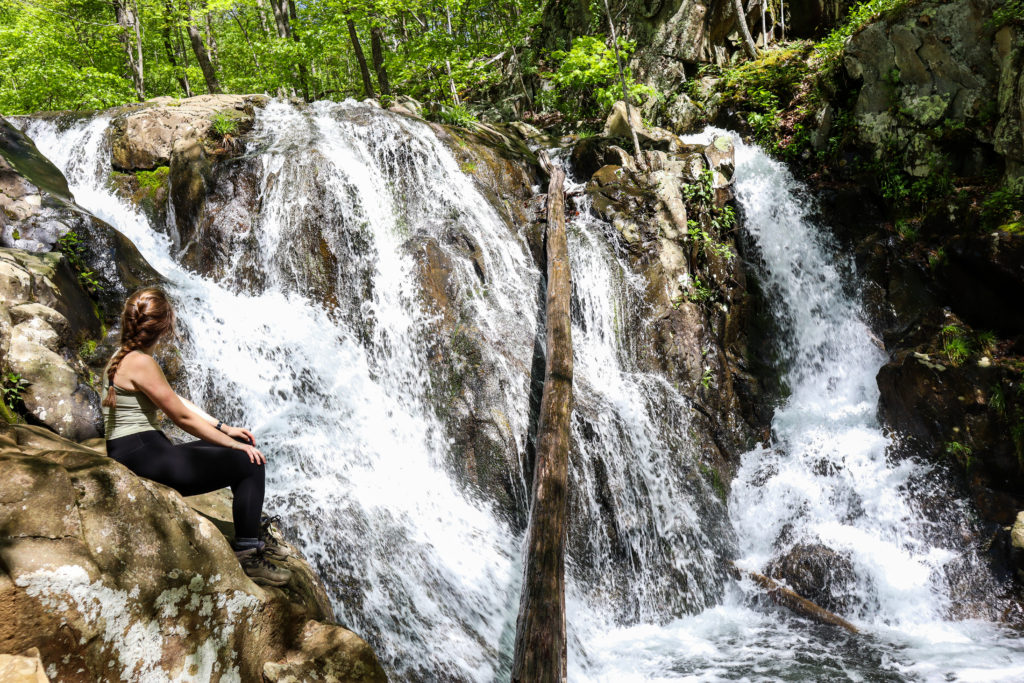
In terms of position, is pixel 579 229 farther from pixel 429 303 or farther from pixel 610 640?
pixel 610 640

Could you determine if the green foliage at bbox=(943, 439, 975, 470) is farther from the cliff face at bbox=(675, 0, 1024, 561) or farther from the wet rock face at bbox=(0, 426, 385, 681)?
the wet rock face at bbox=(0, 426, 385, 681)

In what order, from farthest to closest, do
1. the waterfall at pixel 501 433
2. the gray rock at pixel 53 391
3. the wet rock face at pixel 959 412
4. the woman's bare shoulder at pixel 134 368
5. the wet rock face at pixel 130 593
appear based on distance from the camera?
1. the wet rock face at pixel 959 412
2. the waterfall at pixel 501 433
3. the gray rock at pixel 53 391
4. the woman's bare shoulder at pixel 134 368
5. the wet rock face at pixel 130 593

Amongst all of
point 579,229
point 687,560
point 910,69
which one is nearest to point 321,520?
point 687,560

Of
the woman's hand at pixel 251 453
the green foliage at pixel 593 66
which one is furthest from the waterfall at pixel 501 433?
the green foliage at pixel 593 66

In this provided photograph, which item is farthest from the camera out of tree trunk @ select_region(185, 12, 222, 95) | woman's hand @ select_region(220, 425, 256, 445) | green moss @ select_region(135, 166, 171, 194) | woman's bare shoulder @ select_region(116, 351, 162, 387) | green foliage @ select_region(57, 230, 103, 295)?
tree trunk @ select_region(185, 12, 222, 95)

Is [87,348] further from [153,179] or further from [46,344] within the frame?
[153,179]

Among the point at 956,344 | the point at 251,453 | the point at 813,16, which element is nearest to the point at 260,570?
the point at 251,453

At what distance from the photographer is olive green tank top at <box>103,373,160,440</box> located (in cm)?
284

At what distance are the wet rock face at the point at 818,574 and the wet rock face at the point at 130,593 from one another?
16.9ft

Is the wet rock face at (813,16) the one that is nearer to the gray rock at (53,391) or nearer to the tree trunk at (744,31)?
the tree trunk at (744,31)

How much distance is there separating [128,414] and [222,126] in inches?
310

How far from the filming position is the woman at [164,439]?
111 inches

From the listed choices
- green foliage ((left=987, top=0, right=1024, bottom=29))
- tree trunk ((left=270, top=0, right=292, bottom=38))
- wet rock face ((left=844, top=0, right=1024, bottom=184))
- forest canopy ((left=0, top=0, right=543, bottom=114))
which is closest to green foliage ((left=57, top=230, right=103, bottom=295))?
forest canopy ((left=0, top=0, right=543, bottom=114))

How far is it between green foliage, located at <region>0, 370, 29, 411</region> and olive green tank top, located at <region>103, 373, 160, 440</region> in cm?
203
